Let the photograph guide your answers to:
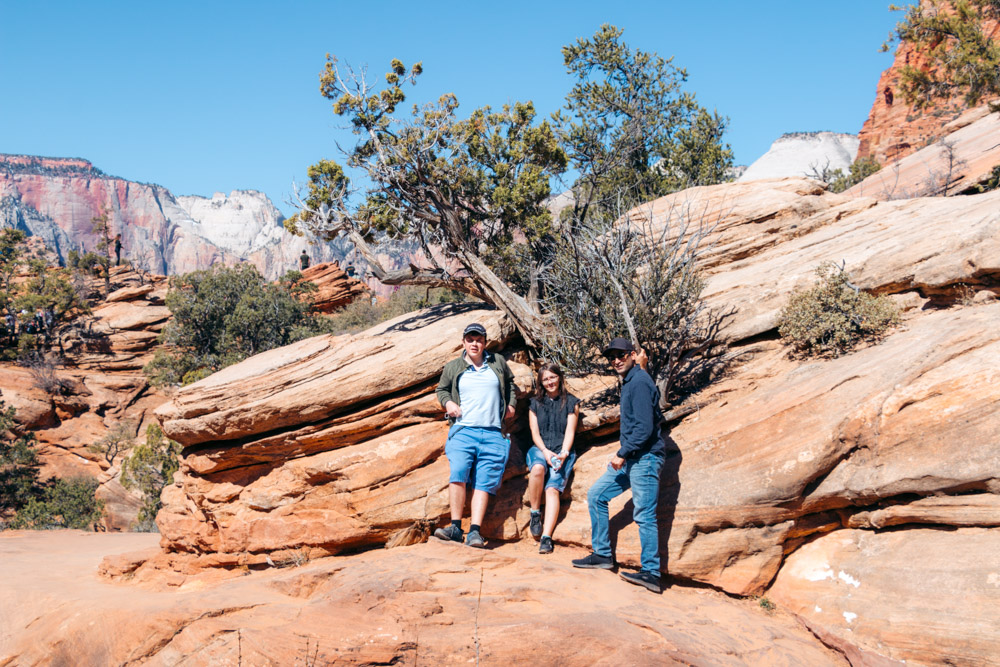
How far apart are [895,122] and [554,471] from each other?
6660 cm

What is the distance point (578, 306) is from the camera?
9492mm

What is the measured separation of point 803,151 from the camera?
4269 inches

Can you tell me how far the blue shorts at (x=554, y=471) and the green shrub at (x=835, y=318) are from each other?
338 cm

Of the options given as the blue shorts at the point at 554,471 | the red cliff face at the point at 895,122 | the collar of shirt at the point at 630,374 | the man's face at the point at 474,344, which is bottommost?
the blue shorts at the point at 554,471

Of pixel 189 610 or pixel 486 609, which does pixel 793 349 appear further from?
pixel 189 610

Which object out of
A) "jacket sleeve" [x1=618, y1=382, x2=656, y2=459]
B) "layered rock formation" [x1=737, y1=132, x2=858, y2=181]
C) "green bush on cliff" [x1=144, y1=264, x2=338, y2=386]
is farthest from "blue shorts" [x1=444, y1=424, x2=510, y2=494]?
"layered rock formation" [x1=737, y1=132, x2=858, y2=181]

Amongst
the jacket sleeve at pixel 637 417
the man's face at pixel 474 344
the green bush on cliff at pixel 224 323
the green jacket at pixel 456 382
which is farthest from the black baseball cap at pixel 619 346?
the green bush on cliff at pixel 224 323

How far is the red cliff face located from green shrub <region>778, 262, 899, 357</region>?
43.9 meters

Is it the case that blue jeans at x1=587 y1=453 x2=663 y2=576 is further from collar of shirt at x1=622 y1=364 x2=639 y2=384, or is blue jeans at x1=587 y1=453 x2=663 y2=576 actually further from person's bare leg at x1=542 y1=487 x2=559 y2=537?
collar of shirt at x1=622 y1=364 x2=639 y2=384

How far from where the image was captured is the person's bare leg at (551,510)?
7590mm

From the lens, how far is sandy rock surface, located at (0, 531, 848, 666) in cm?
545

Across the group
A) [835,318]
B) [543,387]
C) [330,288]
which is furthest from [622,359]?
[330,288]

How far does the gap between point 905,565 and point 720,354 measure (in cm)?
387

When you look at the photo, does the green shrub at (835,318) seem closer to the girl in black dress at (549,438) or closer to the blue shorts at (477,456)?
the girl in black dress at (549,438)
